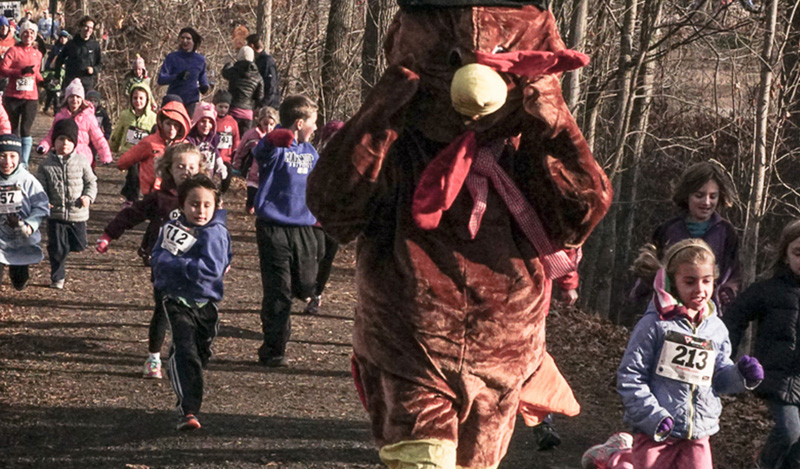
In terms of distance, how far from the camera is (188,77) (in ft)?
59.8

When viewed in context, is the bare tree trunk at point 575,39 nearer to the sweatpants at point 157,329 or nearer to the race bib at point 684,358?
the sweatpants at point 157,329

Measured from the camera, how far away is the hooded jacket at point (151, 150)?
36.4ft

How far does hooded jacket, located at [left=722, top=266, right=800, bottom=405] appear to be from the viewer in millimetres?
6863

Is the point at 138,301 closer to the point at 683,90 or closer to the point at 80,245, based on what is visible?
the point at 80,245

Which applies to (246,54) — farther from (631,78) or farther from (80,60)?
(631,78)

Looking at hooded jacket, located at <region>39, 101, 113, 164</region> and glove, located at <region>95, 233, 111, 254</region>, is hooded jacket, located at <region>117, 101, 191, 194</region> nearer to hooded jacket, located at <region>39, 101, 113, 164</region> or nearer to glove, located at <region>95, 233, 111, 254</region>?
hooded jacket, located at <region>39, 101, 113, 164</region>

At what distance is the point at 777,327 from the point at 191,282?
3.48m

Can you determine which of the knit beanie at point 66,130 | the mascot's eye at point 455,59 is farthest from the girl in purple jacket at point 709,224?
the knit beanie at point 66,130

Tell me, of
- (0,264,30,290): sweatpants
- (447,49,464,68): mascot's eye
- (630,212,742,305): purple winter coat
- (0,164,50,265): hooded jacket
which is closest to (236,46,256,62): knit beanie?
(0,264,30,290): sweatpants

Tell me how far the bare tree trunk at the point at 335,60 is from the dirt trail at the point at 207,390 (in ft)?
19.2

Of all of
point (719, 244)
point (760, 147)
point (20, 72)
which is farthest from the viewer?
point (20, 72)

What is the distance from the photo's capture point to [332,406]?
8.41 m

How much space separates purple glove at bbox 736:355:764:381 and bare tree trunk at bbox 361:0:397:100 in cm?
1076

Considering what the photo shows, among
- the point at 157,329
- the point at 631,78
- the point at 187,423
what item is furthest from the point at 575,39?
the point at 187,423
